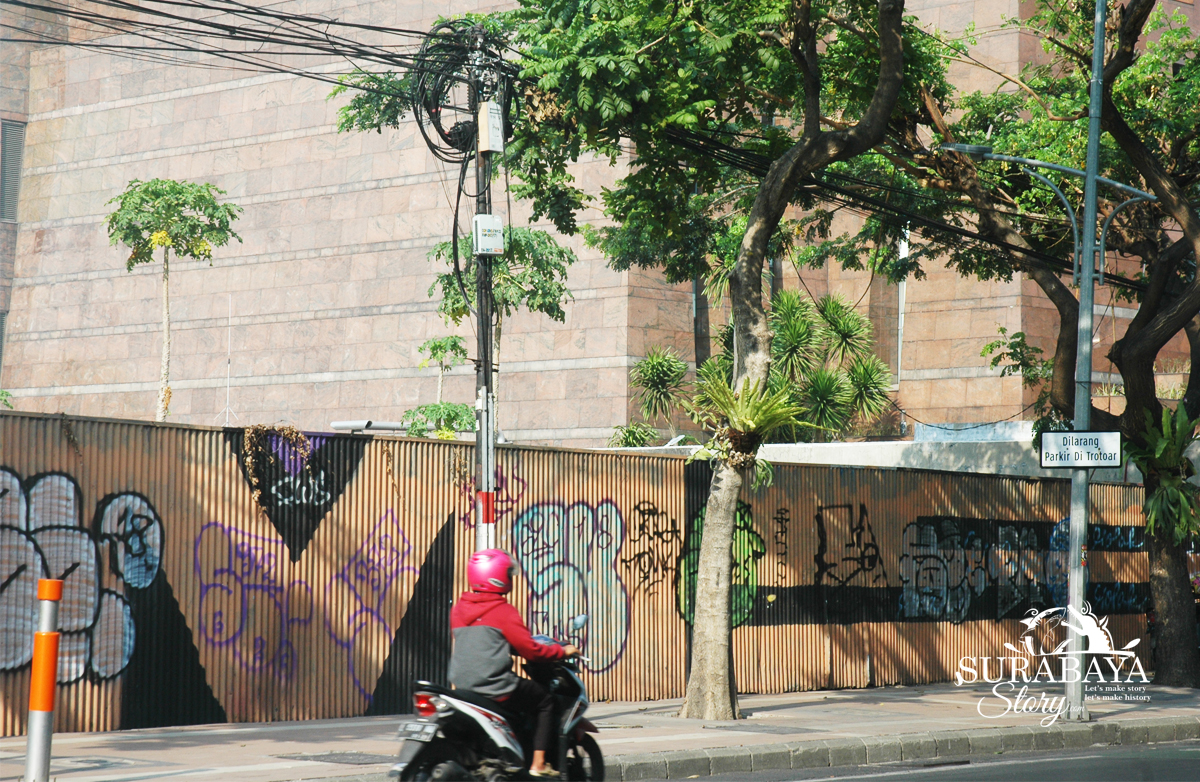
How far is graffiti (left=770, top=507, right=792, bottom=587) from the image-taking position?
664 inches

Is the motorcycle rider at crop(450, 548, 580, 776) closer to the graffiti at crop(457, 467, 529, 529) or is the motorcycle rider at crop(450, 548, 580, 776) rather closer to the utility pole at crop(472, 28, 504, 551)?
the utility pole at crop(472, 28, 504, 551)

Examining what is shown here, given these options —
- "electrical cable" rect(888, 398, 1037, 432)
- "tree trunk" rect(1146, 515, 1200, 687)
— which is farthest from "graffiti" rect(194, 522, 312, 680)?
→ "electrical cable" rect(888, 398, 1037, 432)

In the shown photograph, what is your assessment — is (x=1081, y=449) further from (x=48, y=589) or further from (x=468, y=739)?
(x=48, y=589)

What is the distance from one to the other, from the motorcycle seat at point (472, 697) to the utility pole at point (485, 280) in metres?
5.46

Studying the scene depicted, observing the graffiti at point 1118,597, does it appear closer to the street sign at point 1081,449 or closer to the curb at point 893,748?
the curb at point 893,748

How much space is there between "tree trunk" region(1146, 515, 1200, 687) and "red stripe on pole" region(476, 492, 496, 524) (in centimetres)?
1015

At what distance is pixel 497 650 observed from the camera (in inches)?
293

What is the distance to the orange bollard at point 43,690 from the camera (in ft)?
23.9

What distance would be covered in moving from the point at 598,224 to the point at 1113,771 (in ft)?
96.3

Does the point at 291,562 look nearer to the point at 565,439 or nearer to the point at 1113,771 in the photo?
the point at 1113,771

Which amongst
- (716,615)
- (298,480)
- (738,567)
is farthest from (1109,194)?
(298,480)

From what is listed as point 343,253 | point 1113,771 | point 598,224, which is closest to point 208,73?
point 343,253

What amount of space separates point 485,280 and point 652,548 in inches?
163

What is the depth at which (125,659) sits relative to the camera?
1170 centimetres
